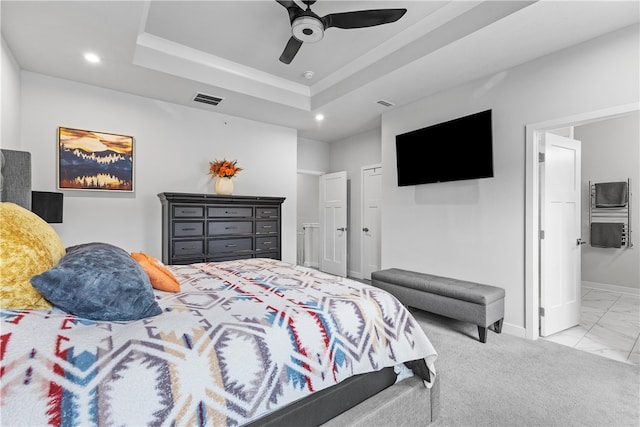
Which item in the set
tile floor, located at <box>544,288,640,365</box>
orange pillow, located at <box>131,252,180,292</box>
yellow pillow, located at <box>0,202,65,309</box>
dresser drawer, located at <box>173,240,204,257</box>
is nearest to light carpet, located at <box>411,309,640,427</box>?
tile floor, located at <box>544,288,640,365</box>

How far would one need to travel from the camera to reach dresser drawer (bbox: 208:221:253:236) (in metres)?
3.81

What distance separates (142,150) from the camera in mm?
3848

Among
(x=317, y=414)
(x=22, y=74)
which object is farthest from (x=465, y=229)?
(x=22, y=74)

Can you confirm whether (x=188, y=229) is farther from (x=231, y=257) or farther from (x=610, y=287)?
(x=610, y=287)

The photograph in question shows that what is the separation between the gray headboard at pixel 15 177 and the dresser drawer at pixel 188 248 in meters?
1.59

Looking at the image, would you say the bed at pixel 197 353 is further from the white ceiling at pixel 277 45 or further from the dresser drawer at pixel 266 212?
the dresser drawer at pixel 266 212

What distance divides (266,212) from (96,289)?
3.17m

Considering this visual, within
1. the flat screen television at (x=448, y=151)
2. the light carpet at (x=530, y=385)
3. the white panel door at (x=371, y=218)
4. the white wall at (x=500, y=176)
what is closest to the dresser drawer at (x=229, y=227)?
the white wall at (x=500, y=176)

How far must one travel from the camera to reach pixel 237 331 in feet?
3.69

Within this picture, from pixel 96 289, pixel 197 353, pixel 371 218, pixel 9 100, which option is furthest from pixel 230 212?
pixel 197 353

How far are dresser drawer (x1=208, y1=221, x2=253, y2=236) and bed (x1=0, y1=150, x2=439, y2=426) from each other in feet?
7.15

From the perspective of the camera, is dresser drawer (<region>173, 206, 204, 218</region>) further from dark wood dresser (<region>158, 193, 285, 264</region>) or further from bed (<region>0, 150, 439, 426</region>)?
bed (<region>0, 150, 439, 426</region>)

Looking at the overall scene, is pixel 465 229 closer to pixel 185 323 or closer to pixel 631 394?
pixel 631 394

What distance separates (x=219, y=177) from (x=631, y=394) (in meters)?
4.34
